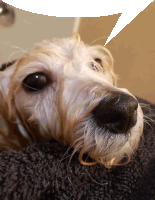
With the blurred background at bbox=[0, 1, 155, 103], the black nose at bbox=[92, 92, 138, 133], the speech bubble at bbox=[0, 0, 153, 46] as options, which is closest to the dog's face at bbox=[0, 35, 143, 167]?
the black nose at bbox=[92, 92, 138, 133]

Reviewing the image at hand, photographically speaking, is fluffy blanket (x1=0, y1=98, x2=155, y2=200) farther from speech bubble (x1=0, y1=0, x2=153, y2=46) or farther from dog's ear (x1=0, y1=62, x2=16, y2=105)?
speech bubble (x1=0, y1=0, x2=153, y2=46)

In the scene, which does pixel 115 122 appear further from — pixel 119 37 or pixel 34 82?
pixel 119 37

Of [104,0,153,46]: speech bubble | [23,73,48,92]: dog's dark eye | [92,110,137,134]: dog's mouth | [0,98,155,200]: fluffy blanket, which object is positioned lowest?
[0,98,155,200]: fluffy blanket

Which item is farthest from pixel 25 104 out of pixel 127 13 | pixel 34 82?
pixel 127 13

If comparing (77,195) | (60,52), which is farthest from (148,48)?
(77,195)

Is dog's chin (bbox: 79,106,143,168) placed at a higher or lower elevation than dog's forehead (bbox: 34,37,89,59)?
lower

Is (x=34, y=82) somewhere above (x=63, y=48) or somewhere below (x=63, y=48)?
below
